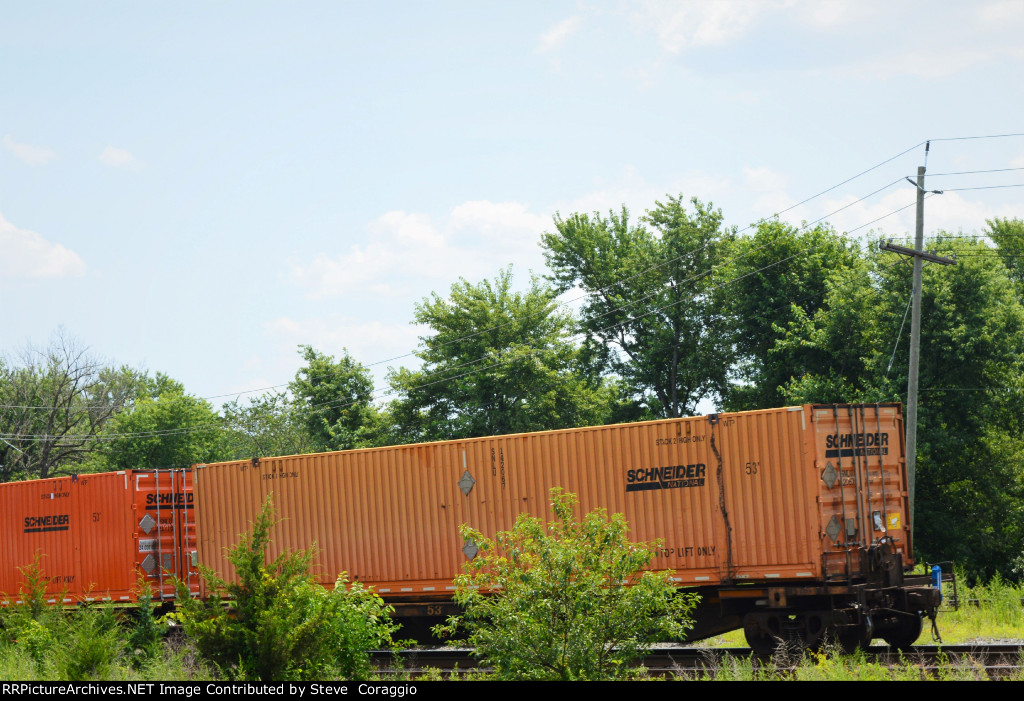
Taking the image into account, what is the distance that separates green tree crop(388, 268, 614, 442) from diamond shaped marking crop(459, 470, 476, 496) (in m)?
24.0

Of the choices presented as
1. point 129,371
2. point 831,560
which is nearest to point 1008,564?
point 831,560

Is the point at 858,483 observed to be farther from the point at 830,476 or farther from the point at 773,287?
the point at 773,287

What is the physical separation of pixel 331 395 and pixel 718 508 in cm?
3587

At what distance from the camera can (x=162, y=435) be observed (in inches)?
2309

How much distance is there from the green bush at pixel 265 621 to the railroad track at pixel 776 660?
1925mm

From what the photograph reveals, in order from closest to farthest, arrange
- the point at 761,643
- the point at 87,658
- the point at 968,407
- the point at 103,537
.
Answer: the point at 87,658 < the point at 761,643 < the point at 103,537 < the point at 968,407

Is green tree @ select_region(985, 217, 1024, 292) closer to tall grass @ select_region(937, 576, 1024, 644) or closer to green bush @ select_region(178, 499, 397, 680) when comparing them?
tall grass @ select_region(937, 576, 1024, 644)

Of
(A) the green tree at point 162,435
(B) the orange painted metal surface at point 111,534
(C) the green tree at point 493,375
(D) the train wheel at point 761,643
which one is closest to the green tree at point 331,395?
(C) the green tree at point 493,375

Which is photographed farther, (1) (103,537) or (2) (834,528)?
(1) (103,537)

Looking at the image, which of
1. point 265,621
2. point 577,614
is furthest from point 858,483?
point 265,621

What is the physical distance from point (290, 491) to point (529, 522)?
863cm

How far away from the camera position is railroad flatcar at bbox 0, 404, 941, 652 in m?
12.3

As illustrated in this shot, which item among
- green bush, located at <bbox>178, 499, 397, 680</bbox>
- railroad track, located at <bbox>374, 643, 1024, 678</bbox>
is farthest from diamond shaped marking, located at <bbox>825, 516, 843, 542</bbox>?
green bush, located at <bbox>178, 499, 397, 680</bbox>

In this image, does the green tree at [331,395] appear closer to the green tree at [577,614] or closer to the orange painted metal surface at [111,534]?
the orange painted metal surface at [111,534]
